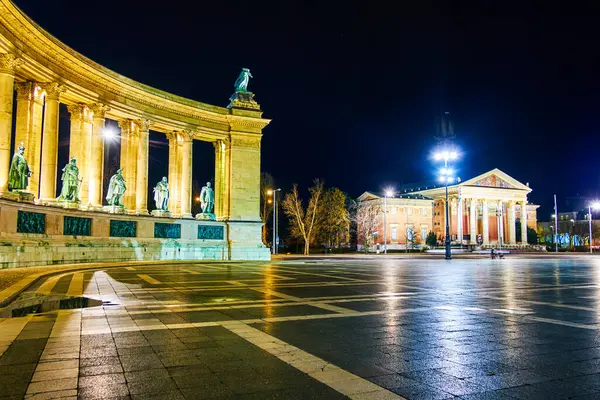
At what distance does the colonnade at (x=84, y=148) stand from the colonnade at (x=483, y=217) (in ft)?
288

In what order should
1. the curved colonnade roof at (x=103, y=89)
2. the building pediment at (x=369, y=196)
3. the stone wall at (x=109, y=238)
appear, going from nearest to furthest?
the stone wall at (x=109, y=238) → the curved colonnade roof at (x=103, y=89) → the building pediment at (x=369, y=196)

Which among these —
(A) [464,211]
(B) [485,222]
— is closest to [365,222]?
(B) [485,222]

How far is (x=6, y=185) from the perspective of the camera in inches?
957

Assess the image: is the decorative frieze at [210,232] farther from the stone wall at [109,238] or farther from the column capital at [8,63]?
the column capital at [8,63]

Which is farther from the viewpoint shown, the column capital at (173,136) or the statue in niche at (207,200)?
the column capital at (173,136)

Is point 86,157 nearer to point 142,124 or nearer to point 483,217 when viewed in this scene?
point 142,124

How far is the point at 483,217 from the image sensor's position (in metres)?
119

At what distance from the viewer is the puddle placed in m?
10.9

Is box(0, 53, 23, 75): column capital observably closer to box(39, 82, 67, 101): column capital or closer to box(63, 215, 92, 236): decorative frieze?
box(39, 82, 67, 101): column capital

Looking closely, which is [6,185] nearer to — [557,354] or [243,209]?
[243,209]

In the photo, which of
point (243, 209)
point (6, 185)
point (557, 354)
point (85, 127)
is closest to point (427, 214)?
point (243, 209)

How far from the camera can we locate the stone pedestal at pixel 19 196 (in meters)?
24.0

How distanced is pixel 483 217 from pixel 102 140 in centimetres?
10282

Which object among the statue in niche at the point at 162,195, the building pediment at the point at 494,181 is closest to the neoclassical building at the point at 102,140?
the statue in niche at the point at 162,195
